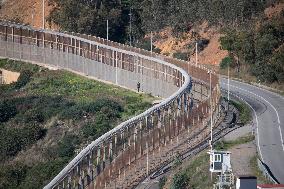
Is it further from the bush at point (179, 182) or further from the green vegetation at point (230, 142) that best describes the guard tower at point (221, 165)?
the green vegetation at point (230, 142)

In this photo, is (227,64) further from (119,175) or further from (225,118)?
(119,175)

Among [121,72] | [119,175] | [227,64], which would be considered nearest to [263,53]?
[227,64]

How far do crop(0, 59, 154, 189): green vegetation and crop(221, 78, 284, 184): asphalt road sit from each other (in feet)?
25.3

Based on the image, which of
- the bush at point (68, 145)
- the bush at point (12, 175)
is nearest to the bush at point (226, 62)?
the bush at point (68, 145)

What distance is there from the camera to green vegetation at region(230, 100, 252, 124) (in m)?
65.9

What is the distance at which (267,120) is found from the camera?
65312 millimetres

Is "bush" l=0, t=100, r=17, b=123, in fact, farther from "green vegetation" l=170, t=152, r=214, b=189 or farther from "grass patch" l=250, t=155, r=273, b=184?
"grass patch" l=250, t=155, r=273, b=184

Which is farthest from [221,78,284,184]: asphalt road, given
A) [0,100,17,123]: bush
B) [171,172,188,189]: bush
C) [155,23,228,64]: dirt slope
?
[0,100,17,123]: bush

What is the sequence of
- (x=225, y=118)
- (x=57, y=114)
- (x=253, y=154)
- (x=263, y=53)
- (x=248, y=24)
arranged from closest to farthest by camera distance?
(x=253, y=154) → (x=225, y=118) → (x=57, y=114) → (x=263, y=53) → (x=248, y=24)

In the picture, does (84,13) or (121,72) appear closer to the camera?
(121,72)

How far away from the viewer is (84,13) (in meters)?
110

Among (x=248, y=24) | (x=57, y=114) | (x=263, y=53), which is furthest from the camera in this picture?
(x=248, y=24)

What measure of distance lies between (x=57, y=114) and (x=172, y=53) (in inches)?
1144

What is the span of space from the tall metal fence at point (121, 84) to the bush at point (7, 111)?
1041 centimetres
